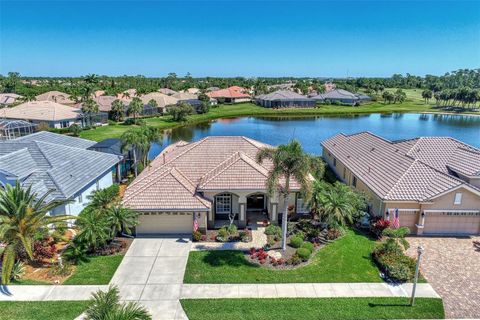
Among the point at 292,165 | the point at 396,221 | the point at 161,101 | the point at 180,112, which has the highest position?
the point at 161,101

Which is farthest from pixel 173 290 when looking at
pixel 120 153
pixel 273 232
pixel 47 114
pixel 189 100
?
pixel 189 100

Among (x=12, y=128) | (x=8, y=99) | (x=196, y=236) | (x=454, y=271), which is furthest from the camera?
(x=8, y=99)

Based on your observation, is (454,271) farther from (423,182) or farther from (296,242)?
(296,242)

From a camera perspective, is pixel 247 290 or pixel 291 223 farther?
pixel 291 223

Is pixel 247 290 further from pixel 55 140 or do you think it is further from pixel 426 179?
pixel 55 140

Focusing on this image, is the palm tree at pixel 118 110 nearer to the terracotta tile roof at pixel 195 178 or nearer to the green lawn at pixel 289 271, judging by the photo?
the terracotta tile roof at pixel 195 178

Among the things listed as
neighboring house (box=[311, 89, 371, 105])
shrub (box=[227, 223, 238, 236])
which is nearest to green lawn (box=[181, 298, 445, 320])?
shrub (box=[227, 223, 238, 236])

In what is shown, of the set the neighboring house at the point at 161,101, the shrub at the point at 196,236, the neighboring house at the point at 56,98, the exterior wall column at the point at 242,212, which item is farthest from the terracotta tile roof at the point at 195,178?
the neighboring house at the point at 56,98

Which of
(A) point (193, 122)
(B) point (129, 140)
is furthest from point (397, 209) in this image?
(A) point (193, 122)
